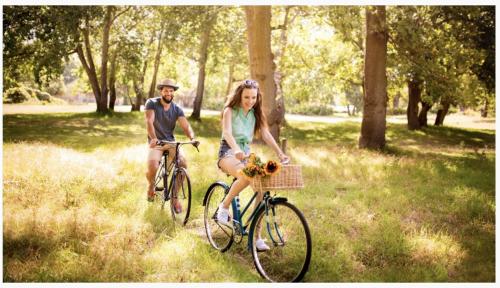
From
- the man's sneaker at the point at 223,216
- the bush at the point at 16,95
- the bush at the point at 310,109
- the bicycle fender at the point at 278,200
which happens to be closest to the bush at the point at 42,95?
the bush at the point at 16,95

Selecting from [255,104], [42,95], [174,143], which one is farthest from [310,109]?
[255,104]

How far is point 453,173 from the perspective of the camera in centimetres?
1002

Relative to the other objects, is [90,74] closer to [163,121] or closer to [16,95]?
[16,95]

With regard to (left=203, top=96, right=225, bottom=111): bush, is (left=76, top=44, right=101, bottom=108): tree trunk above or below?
above

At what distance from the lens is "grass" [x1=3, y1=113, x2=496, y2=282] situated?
4789 millimetres

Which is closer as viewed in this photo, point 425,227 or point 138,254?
point 138,254

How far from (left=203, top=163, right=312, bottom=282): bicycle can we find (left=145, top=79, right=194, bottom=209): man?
3.05ft

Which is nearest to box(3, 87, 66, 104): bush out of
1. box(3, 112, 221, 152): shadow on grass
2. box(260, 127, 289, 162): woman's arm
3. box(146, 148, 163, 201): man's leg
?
box(3, 112, 221, 152): shadow on grass

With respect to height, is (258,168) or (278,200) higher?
(258,168)

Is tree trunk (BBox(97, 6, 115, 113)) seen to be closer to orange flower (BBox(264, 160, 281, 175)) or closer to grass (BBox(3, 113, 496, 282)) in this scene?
grass (BBox(3, 113, 496, 282))

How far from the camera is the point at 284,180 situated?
13.9 feet
